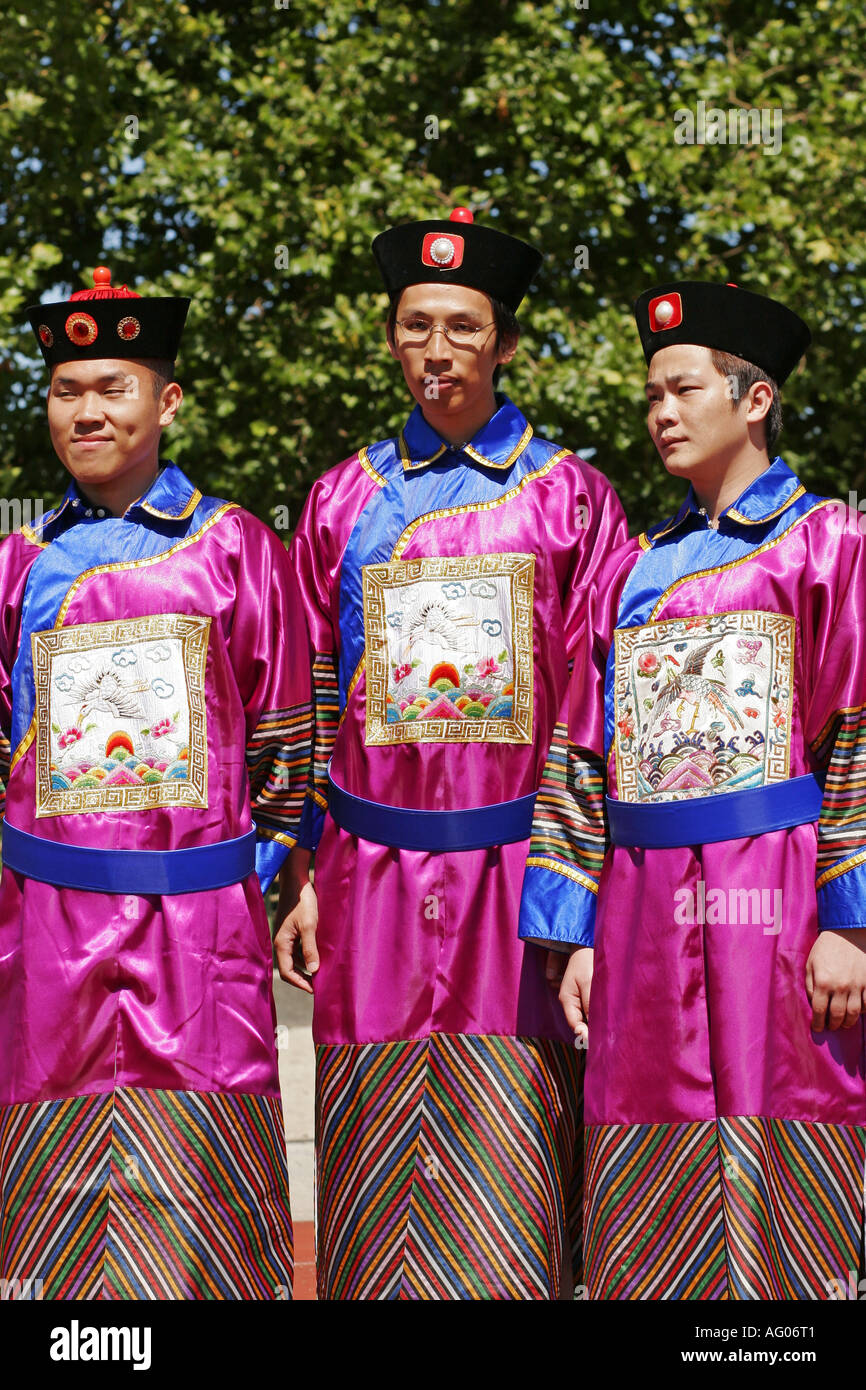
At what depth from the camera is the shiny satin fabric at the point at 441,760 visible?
3986 millimetres

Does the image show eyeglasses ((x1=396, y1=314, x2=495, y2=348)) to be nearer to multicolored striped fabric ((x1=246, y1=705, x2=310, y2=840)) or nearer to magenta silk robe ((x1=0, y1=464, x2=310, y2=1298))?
magenta silk robe ((x1=0, y1=464, x2=310, y2=1298))

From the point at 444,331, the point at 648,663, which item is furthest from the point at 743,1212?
the point at 444,331

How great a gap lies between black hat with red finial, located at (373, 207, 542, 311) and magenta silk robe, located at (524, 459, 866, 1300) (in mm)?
836

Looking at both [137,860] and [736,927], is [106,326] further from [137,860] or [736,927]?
[736,927]

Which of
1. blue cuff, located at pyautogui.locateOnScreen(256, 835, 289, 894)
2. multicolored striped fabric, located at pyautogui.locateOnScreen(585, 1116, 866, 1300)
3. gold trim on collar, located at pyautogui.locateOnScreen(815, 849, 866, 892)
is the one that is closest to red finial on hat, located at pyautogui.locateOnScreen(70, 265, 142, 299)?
Result: blue cuff, located at pyautogui.locateOnScreen(256, 835, 289, 894)

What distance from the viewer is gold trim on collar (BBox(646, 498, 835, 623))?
146 inches

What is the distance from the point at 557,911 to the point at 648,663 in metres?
0.53

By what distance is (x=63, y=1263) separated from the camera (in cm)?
378

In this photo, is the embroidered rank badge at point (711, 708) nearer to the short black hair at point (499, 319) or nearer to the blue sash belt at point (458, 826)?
the blue sash belt at point (458, 826)

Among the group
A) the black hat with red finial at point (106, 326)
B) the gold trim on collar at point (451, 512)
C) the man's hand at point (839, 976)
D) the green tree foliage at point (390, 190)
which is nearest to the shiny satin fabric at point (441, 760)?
Result: the gold trim on collar at point (451, 512)

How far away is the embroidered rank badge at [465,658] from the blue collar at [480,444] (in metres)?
0.27

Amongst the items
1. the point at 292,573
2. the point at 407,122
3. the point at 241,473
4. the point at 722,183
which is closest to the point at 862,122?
the point at 722,183
